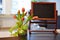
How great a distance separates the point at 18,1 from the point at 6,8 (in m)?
0.34

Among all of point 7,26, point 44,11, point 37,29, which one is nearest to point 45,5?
point 44,11

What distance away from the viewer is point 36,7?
2.16 m

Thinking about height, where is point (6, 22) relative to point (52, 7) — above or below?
below

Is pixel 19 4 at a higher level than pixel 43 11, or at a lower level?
higher

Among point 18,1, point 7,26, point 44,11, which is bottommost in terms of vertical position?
point 7,26

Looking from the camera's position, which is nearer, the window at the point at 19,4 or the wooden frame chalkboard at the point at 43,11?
the wooden frame chalkboard at the point at 43,11

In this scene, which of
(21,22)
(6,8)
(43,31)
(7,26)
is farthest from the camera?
(6,8)

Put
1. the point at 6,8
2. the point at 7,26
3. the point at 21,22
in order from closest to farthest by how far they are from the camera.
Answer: the point at 21,22 → the point at 7,26 → the point at 6,8

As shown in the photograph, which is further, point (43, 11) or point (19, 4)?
point (19, 4)

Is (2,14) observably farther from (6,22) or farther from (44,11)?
(44,11)

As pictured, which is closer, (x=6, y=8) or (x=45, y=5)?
(x=45, y=5)

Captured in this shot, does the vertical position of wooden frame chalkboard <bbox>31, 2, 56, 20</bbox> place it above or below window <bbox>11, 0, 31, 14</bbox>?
below

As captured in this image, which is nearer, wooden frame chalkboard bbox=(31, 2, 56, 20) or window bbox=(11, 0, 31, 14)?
wooden frame chalkboard bbox=(31, 2, 56, 20)

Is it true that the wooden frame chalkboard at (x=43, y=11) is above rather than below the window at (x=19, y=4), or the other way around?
below
